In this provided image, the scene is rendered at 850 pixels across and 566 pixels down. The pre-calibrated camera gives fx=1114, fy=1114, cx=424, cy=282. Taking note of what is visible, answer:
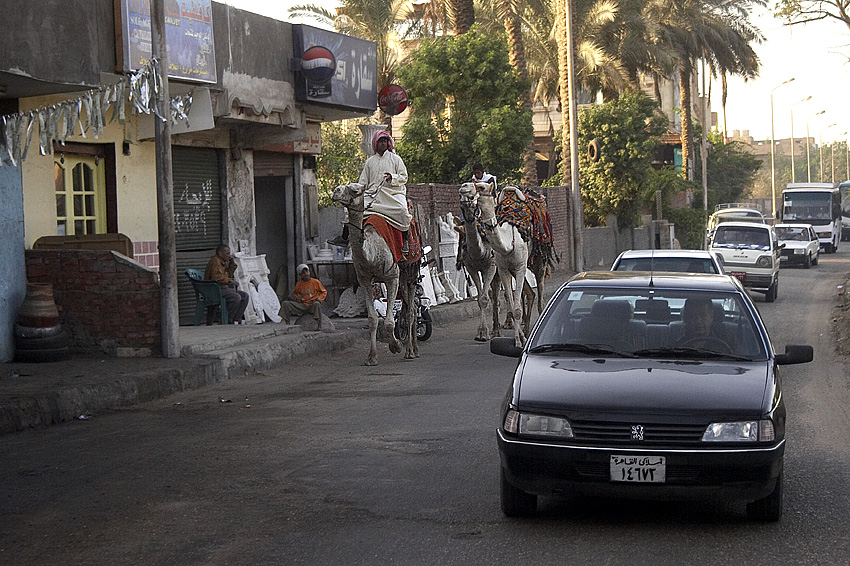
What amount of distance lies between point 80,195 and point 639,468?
1191cm

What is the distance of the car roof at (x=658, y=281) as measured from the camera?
7617 millimetres

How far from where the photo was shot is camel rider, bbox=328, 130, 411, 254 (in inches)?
574

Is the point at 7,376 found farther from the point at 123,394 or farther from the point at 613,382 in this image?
the point at 613,382

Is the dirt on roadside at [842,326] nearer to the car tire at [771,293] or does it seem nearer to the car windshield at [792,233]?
the car tire at [771,293]

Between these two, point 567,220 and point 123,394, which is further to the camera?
point 567,220

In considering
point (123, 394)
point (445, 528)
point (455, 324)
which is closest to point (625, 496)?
point (445, 528)

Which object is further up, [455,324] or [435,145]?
[435,145]

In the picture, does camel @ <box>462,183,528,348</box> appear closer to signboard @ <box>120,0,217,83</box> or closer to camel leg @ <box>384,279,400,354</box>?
camel leg @ <box>384,279,400,354</box>

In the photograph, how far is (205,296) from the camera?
17.3 metres

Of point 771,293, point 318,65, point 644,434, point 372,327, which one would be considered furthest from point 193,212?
point 771,293

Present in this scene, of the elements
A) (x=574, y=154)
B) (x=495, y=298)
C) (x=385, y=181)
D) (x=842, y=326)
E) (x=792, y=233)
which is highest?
(x=574, y=154)

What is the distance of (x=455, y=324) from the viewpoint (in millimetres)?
21516

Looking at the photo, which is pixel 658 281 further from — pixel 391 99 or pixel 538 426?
pixel 391 99

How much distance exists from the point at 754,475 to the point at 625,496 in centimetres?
70
